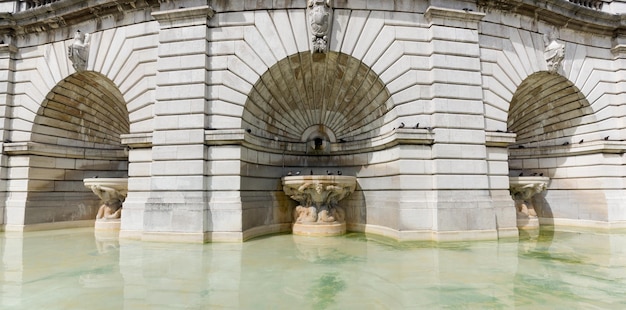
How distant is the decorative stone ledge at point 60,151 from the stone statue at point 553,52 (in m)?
17.2

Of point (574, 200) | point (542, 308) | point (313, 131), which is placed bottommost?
point (542, 308)

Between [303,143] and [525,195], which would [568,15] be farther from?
[303,143]

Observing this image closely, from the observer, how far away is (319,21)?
11.4 meters

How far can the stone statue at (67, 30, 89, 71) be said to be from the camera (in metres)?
13.0

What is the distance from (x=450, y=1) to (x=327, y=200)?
Answer: 774 centimetres

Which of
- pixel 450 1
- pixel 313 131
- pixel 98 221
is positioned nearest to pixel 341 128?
pixel 313 131

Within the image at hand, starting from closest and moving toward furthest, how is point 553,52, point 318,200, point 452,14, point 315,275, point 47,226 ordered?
point 315,275 → point 452,14 → point 318,200 → point 553,52 → point 47,226

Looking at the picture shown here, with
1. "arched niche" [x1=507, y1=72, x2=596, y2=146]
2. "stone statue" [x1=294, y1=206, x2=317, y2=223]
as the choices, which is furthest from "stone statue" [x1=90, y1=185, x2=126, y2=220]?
"arched niche" [x1=507, y1=72, x2=596, y2=146]

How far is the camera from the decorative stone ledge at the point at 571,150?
46.3ft

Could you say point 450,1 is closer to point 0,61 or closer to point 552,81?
point 552,81

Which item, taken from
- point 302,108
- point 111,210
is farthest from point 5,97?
point 302,108

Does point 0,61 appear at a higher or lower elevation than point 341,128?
higher

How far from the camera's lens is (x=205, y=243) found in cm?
1041

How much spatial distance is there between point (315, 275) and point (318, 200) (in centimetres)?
527
